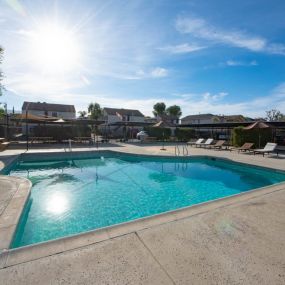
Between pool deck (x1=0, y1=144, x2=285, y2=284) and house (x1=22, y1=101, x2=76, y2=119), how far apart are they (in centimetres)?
4151

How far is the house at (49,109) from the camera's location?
40.7 metres

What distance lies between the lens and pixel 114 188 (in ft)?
24.7

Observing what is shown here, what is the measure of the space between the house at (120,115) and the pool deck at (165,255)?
147ft

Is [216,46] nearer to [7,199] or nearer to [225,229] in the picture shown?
[225,229]

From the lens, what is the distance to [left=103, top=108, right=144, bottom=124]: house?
48.3 meters

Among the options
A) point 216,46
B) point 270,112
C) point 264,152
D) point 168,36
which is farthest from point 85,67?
point 270,112

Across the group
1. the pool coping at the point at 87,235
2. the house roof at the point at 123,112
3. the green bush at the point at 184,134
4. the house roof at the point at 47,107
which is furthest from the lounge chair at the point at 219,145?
the house roof at the point at 47,107

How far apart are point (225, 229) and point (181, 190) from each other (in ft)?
13.9

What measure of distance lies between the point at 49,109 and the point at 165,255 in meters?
45.5

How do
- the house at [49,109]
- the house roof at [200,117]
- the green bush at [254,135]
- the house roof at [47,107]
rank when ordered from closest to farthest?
the green bush at [254,135] < the house at [49,109] < the house roof at [47,107] < the house roof at [200,117]

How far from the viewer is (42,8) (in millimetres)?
6270

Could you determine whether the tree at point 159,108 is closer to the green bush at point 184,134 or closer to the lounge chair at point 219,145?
the green bush at point 184,134

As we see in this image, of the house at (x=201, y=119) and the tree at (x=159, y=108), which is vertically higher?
the tree at (x=159, y=108)

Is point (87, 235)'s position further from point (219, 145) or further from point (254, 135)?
point (254, 135)
